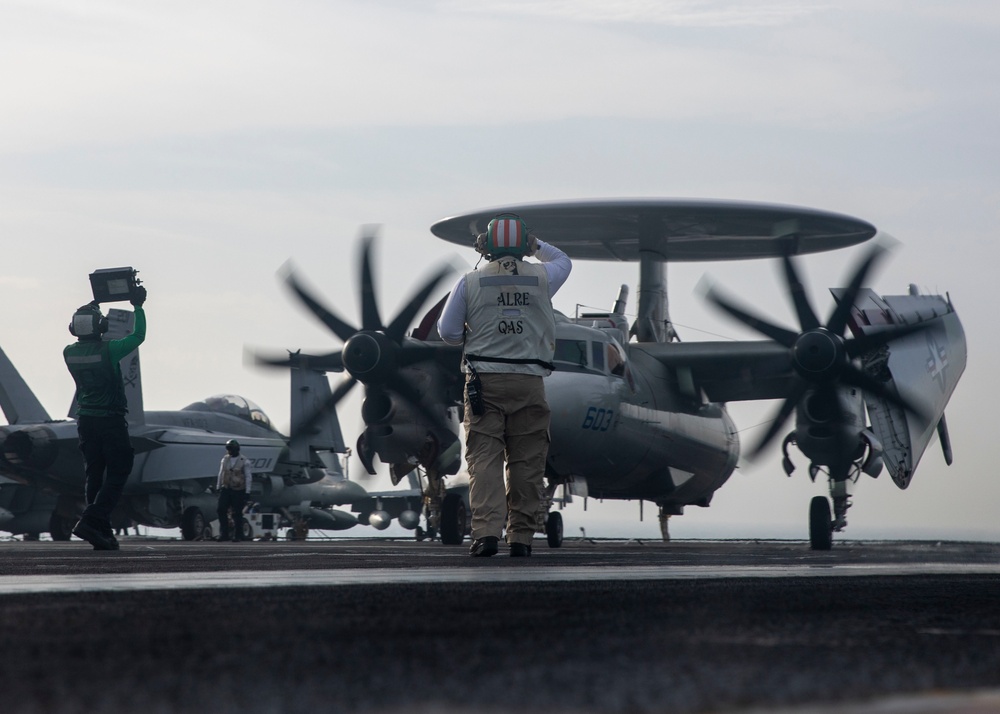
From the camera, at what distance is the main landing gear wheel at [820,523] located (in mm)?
17016

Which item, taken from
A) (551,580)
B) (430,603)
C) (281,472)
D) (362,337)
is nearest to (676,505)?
(362,337)

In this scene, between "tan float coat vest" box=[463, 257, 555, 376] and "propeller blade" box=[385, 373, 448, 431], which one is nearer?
"tan float coat vest" box=[463, 257, 555, 376]

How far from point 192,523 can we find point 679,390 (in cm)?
1504

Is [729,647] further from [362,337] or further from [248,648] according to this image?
[362,337]

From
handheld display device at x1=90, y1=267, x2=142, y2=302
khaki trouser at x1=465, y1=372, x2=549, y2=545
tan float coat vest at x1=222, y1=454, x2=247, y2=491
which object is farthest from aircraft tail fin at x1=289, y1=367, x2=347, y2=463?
khaki trouser at x1=465, y1=372, x2=549, y2=545

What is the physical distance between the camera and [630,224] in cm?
2589

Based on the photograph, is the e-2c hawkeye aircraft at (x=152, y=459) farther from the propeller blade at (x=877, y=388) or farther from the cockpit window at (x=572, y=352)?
the propeller blade at (x=877, y=388)

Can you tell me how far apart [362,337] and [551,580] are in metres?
11.9

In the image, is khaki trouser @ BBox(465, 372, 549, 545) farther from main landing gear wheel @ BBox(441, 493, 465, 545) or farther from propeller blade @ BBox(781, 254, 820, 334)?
propeller blade @ BBox(781, 254, 820, 334)

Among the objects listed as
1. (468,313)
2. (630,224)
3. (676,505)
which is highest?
(630,224)

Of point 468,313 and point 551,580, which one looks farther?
point 468,313

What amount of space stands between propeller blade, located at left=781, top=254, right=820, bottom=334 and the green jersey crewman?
9788 mm

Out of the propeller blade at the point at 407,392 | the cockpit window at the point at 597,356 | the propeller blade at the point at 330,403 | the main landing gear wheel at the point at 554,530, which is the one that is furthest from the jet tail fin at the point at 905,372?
the propeller blade at the point at 330,403

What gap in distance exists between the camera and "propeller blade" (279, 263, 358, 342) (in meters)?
17.9
